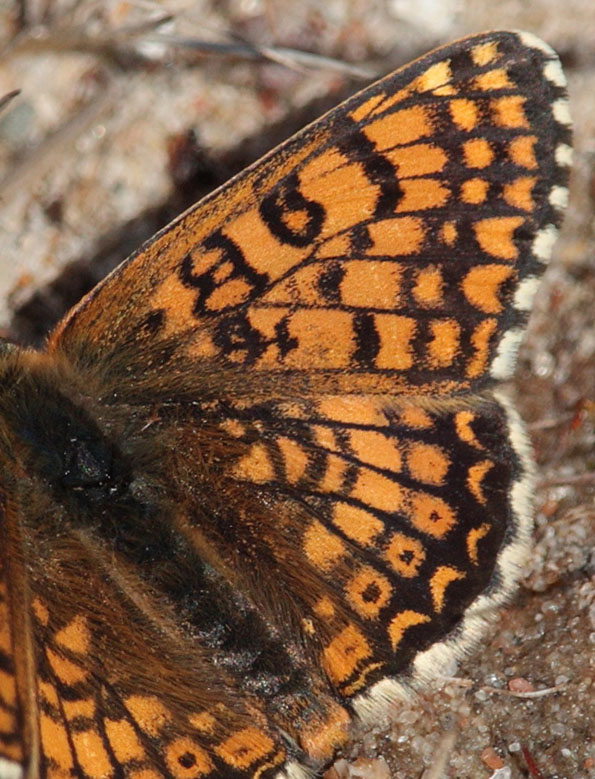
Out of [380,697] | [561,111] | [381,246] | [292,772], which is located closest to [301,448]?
[381,246]

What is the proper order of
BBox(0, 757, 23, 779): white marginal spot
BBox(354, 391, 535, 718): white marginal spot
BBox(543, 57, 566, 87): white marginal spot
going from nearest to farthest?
1. BBox(0, 757, 23, 779): white marginal spot
2. BBox(543, 57, 566, 87): white marginal spot
3. BBox(354, 391, 535, 718): white marginal spot

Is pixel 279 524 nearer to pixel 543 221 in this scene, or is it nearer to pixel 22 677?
pixel 22 677

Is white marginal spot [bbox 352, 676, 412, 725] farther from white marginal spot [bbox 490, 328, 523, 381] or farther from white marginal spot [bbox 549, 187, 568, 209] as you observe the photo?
white marginal spot [bbox 549, 187, 568, 209]

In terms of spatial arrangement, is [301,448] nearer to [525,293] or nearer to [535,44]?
[525,293]

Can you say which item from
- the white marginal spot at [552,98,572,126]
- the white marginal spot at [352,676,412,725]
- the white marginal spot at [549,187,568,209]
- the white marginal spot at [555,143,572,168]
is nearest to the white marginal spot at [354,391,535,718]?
Result: the white marginal spot at [352,676,412,725]

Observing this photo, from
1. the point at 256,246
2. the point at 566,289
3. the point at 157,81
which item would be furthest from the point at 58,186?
the point at 566,289

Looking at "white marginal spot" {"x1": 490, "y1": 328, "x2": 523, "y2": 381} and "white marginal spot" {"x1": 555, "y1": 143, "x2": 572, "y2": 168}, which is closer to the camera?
"white marginal spot" {"x1": 555, "y1": 143, "x2": 572, "y2": 168}

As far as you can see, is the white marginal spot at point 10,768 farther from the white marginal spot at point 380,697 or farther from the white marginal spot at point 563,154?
the white marginal spot at point 563,154

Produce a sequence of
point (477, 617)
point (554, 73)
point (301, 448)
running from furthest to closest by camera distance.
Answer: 1. point (301, 448)
2. point (477, 617)
3. point (554, 73)
